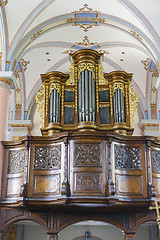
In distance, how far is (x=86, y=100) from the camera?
11.1m

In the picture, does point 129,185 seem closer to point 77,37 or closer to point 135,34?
point 135,34

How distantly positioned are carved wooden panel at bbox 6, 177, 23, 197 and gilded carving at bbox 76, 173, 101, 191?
1.62 m

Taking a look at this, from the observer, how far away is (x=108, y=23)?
13109 millimetres

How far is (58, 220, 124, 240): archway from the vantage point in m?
15.0

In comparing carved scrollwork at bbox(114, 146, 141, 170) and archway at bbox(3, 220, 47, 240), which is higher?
carved scrollwork at bbox(114, 146, 141, 170)

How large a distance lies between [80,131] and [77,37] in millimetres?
5543

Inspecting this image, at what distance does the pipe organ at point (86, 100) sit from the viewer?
10883 millimetres

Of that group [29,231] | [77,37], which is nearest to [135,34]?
[77,37]

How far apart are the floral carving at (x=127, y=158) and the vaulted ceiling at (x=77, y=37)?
374 centimetres

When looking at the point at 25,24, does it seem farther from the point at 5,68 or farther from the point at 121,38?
the point at 121,38

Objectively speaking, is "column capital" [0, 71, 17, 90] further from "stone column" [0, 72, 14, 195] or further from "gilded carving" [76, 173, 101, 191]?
"gilded carving" [76, 173, 101, 191]

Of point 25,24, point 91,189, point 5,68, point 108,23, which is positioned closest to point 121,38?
point 108,23

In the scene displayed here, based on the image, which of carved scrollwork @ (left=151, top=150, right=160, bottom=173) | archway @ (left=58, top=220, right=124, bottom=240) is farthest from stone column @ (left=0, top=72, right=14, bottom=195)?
archway @ (left=58, top=220, right=124, bottom=240)

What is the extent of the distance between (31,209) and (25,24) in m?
5.84
